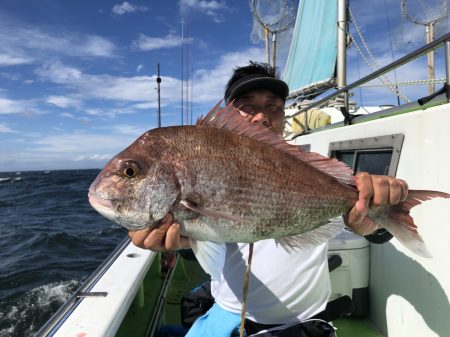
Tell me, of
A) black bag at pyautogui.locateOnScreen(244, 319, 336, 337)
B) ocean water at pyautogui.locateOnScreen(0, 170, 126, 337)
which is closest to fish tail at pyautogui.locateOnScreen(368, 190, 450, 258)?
black bag at pyautogui.locateOnScreen(244, 319, 336, 337)

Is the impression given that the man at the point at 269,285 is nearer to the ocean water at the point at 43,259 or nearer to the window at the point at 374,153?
the window at the point at 374,153

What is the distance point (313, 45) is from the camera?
380 inches

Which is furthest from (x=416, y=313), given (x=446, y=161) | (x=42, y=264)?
(x=42, y=264)

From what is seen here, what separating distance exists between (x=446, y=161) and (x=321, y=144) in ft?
9.60

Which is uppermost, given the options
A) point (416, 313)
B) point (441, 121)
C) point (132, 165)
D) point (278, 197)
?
point (441, 121)

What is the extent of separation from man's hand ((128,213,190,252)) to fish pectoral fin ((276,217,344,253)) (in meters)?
0.49

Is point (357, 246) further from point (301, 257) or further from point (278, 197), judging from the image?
point (278, 197)

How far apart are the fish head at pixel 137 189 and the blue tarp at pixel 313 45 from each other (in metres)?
7.18

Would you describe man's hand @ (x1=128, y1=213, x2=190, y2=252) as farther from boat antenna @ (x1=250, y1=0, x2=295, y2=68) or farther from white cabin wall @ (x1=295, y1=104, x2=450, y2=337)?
boat antenna @ (x1=250, y1=0, x2=295, y2=68)

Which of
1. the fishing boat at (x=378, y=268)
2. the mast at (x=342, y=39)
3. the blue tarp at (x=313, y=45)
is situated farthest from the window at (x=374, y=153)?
the blue tarp at (x=313, y=45)

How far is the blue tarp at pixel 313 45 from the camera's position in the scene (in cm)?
853

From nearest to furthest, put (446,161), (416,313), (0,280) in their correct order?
(446,161)
(416,313)
(0,280)

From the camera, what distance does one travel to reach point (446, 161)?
7.67ft

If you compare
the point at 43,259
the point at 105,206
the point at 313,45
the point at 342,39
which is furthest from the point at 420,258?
the point at 43,259
